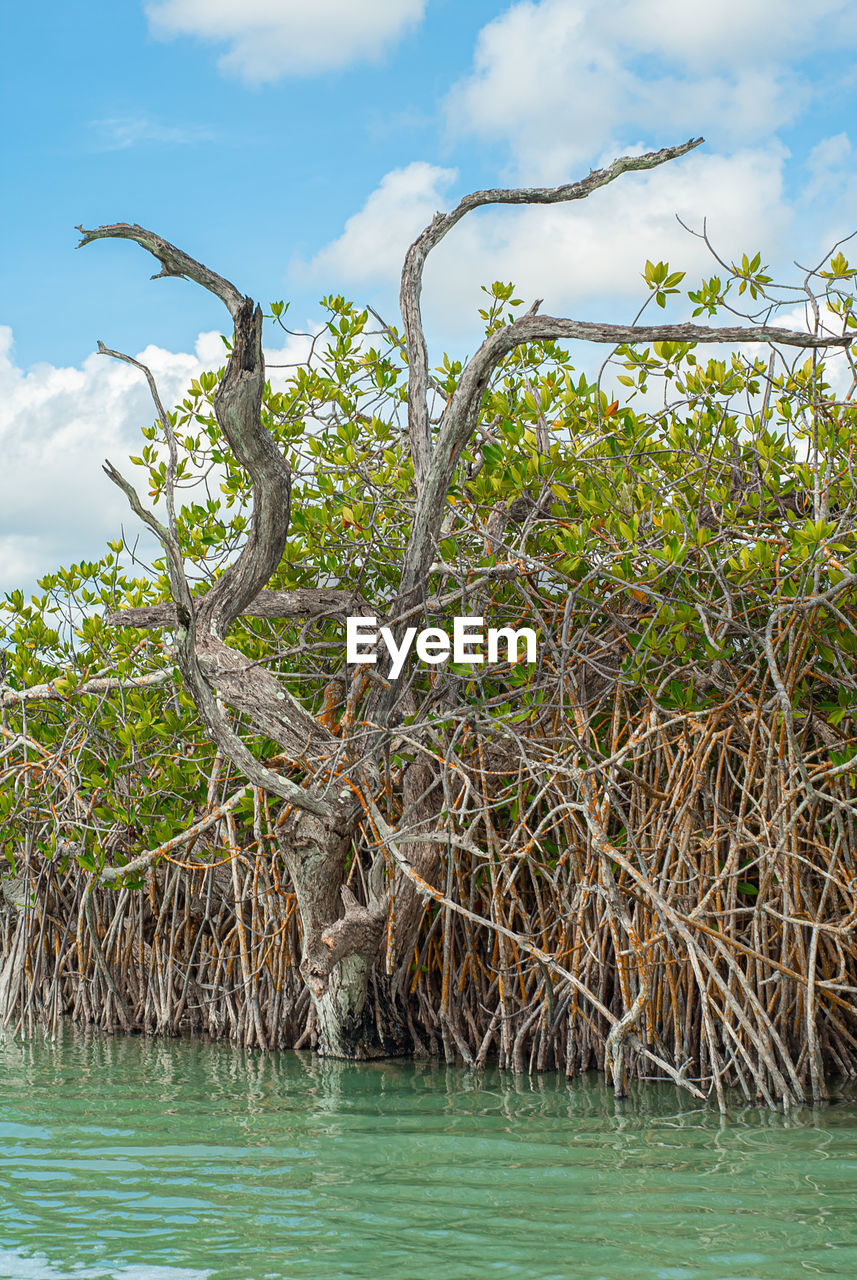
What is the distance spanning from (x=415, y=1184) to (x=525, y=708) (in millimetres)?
1805

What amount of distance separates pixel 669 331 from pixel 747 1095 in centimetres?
255

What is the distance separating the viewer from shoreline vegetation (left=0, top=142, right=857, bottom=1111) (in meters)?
4.16

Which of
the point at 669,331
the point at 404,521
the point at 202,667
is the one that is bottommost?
the point at 202,667

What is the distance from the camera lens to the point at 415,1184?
309 cm

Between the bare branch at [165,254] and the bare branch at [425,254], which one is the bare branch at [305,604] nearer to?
the bare branch at [425,254]

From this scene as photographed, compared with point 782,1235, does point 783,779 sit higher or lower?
higher

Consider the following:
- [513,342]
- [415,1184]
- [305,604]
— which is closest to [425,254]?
[513,342]

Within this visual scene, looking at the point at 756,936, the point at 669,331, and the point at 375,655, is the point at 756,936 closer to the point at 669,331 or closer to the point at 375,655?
the point at 375,655

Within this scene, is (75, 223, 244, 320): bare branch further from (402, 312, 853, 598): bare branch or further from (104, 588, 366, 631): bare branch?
(104, 588, 366, 631): bare branch

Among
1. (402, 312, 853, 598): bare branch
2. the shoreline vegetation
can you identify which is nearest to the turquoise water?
the shoreline vegetation

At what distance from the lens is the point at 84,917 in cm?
703

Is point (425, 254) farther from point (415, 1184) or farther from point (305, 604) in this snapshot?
point (415, 1184)

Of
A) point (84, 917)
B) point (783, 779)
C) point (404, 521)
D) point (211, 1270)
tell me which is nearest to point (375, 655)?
point (404, 521)

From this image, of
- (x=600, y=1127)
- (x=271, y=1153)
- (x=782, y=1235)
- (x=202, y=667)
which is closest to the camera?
(x=782, y=1235)
